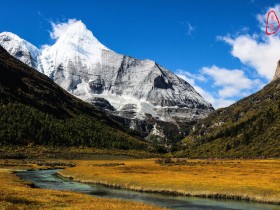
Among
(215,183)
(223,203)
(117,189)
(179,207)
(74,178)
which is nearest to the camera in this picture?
(179,207)

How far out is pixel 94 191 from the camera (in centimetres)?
8012

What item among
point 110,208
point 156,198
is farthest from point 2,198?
point 156,198

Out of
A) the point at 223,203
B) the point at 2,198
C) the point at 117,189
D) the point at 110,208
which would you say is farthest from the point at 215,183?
the point at 2,198

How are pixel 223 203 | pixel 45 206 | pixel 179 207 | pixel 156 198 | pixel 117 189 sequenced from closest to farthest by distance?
1. pixel 45 206
2. pixel 179 207
3. pixel 223 203
4. pixel 156 198
5. pixel 117 189

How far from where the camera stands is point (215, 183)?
7994 cm

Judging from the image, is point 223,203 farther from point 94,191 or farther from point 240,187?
point 94,191

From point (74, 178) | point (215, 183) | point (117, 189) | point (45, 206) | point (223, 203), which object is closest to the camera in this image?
point (45, 206)

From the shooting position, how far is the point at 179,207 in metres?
59.9

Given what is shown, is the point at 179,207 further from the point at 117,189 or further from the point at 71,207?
the point at 117,189

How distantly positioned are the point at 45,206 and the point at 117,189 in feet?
140

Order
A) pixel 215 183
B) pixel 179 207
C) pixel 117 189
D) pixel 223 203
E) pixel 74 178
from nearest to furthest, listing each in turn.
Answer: pixel 179 207 → pixel 223 203 → pixel 215 183 → pixel 117 189 → pixel 74 178

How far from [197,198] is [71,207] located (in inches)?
1276

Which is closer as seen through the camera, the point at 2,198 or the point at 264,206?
the point at 2,198

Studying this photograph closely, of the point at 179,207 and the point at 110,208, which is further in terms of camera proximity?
the point at 179,207
